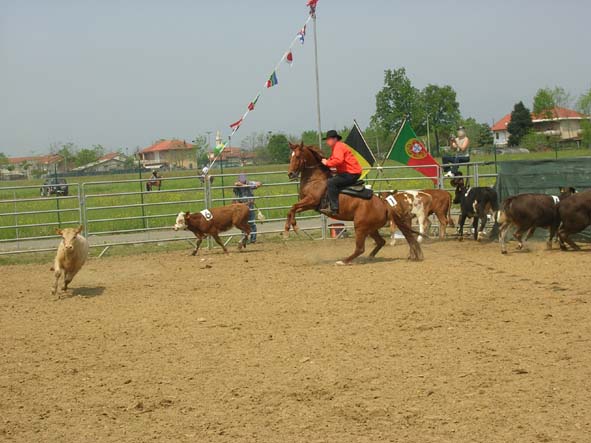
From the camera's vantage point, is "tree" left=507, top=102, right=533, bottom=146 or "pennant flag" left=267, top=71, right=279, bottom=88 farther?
"tree" left=507, top=102, right=533, bottom=146

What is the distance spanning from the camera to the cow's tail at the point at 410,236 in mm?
13109

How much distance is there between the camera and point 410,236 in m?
13.3

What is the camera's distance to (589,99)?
2127 inches

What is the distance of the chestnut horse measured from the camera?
43.5ft

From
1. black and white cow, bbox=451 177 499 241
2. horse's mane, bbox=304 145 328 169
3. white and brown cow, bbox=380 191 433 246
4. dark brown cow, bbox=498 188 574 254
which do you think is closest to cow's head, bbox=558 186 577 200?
dark brown cow, bbox=498 188 574 254

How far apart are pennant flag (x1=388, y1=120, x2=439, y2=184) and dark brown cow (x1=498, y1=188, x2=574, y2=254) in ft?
16.8

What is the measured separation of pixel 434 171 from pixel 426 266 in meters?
7.09

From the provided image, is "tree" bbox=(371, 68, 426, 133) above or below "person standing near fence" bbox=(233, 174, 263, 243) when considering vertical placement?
above

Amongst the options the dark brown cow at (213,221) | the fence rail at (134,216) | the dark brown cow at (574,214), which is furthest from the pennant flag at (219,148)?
the dark brown cow at (574,214)

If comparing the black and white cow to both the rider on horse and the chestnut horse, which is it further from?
the rider on horse

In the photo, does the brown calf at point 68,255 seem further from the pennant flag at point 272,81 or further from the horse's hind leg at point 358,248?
the pennant flag at point 272,81

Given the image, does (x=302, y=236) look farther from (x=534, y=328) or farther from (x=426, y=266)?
(x=534, y=328)

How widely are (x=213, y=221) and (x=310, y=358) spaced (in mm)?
9816

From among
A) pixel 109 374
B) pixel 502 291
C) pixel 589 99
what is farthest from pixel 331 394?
pixel 589 99
